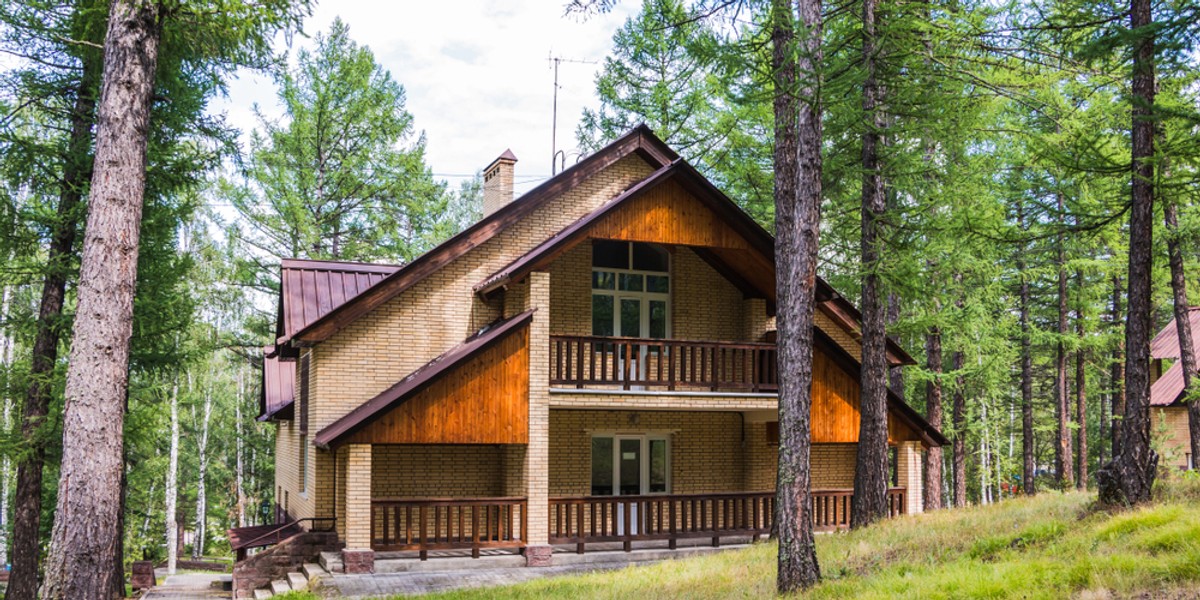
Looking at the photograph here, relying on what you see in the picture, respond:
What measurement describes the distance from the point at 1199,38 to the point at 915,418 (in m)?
9.41

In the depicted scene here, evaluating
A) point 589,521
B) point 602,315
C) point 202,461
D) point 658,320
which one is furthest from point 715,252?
point 202,461

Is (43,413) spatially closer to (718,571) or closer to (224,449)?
(718,571)

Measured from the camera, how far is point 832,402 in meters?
17.4

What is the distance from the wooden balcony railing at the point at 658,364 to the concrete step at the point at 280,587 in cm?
538

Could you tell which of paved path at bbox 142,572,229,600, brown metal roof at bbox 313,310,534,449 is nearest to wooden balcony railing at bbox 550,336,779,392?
brown metal roof at bbox 313,310,534,449

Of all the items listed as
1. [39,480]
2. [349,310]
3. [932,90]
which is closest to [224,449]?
[39,480]

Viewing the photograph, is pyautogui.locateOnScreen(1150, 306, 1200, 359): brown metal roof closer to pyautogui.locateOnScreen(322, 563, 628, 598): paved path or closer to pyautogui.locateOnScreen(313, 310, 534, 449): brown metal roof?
pyautogui.locateOnScreen(322, 563, 628, 598): paved path

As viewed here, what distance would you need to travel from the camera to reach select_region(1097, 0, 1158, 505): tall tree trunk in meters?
10.9

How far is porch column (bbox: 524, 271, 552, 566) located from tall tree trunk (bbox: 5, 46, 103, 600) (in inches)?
309

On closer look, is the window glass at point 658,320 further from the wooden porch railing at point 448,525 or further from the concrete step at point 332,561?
the concrete step at point 332,561

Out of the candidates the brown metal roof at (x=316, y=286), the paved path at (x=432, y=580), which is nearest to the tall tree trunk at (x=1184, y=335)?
the paved path at (x=432, y=580)

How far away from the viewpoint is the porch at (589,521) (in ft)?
48.9

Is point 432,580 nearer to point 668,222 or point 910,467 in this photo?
point 668,222

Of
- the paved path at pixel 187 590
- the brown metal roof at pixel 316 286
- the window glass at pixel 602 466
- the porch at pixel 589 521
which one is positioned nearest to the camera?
the porch at pixel 589 521
